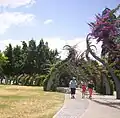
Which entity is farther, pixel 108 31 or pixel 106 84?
pixel 106 84

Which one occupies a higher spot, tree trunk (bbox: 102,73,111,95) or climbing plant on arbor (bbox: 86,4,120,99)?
climbing plant on arbor (bbox: 86,4,120,99)

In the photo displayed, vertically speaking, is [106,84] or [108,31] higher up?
[108,31]

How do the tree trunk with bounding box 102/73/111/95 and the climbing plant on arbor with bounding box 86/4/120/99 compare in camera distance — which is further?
the tree trunk with bounding box 102/73/111/95

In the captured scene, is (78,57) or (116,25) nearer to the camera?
(116,25)

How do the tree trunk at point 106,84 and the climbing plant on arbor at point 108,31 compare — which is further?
the tree trunk at point 106,84

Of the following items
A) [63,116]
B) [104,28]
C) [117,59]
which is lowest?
[63,116]

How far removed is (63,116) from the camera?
A: 15.8 m

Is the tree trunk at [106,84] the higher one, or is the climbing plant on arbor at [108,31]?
the climbing plant on arbor at [108,31]

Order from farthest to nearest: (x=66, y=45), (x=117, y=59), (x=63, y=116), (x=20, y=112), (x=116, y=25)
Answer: (x=66, y=45), (x=117, y=59), (x=116, y=25), (x=20, y=112), (x=63, y=116)

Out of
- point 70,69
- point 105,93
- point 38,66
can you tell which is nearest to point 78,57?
point 70,69

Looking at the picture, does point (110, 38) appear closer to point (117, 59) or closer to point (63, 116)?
point (117, 59)

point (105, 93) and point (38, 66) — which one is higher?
point (38, 66)

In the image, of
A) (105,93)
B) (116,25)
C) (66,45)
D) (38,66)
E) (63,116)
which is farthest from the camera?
(38,66)

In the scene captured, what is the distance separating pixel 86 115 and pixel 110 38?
12.0 meters
